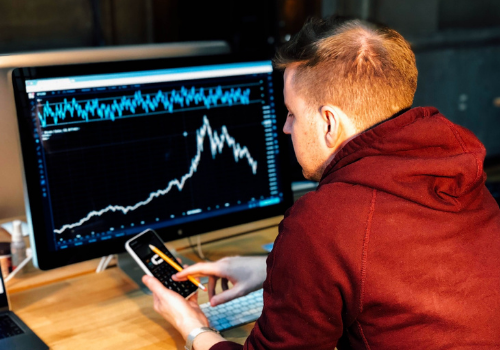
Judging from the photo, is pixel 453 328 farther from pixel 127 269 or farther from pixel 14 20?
pixel 14 20

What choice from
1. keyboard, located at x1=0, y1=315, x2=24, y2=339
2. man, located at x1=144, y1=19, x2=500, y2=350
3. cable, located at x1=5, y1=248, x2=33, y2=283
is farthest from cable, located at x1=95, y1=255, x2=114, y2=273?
man, located at x1=144, y1=19, x2=500, y2=350

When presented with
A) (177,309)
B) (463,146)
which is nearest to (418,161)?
(463,146)

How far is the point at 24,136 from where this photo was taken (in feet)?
3.49

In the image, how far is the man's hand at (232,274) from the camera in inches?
44.8

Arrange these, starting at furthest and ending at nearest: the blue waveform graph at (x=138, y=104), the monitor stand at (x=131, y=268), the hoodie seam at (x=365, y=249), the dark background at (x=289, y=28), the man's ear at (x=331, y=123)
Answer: the dark background at (x=289, y=28)
the monitor stand at (x=131, y=268)
the blue waveform graph at (x=138, y=104)
the man's ear at (x=331, y=123)
the hoodie seam at (x=365, y=249)

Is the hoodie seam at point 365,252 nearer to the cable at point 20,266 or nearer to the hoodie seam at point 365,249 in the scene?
the hoodie seam at point 365,249

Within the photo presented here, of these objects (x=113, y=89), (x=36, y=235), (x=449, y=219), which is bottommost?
(x=36, y=235)

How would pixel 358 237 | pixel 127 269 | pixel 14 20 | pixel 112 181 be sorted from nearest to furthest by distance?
pixel 358 237
pixel 112 181
pixel 127 269
pixel 14 20

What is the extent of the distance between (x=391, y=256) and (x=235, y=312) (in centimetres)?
48

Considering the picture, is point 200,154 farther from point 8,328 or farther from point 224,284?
point 8,328

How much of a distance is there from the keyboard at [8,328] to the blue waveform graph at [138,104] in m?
0.38

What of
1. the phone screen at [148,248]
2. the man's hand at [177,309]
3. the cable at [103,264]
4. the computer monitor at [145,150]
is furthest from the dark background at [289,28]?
the man's hand at [177,309]

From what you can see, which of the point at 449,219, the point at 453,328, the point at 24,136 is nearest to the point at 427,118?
the point at 449,219

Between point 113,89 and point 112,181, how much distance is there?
187 mm
